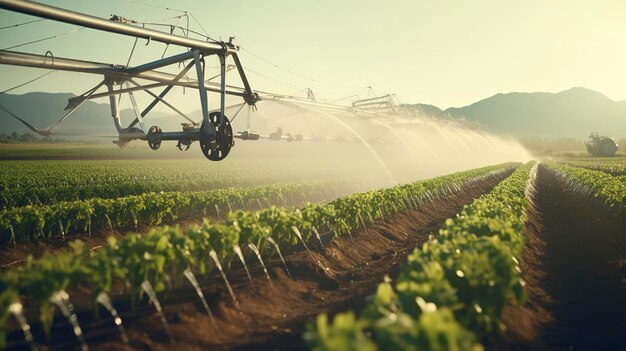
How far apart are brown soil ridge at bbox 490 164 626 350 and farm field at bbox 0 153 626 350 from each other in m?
0.04

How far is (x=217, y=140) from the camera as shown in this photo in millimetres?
14352

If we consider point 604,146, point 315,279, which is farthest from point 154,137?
point 604,146

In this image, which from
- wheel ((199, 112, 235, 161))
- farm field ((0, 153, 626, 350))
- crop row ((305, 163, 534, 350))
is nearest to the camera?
crop row ((305, 163, 534, 350))

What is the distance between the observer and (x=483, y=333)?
17.5ft

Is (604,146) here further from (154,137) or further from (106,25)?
(106,25)

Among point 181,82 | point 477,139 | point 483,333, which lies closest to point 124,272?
point 483,333

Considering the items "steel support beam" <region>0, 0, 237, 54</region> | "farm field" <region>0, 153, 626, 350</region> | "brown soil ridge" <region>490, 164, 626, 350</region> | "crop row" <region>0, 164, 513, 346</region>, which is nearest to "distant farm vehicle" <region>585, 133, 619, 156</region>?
"brown soil ridge" <region>490, 164, 626, 350</region>

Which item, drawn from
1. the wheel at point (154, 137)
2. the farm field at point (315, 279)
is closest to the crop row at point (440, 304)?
the farm field at point (315, 279)

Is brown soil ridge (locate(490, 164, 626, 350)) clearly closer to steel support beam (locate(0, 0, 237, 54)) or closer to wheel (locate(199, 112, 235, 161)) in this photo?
wheel (locate(199, 112, 235, 161))

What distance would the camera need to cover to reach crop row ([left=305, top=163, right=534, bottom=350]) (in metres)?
3.05

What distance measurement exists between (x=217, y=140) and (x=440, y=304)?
450 inches

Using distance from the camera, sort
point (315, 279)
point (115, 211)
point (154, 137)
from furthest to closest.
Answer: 1. point (154, 137)
2. point (115, 211)
3. point (315, 279)

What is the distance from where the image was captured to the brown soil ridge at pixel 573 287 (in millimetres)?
5926

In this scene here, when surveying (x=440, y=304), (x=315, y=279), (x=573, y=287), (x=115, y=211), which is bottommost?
(x=573, y=287)
